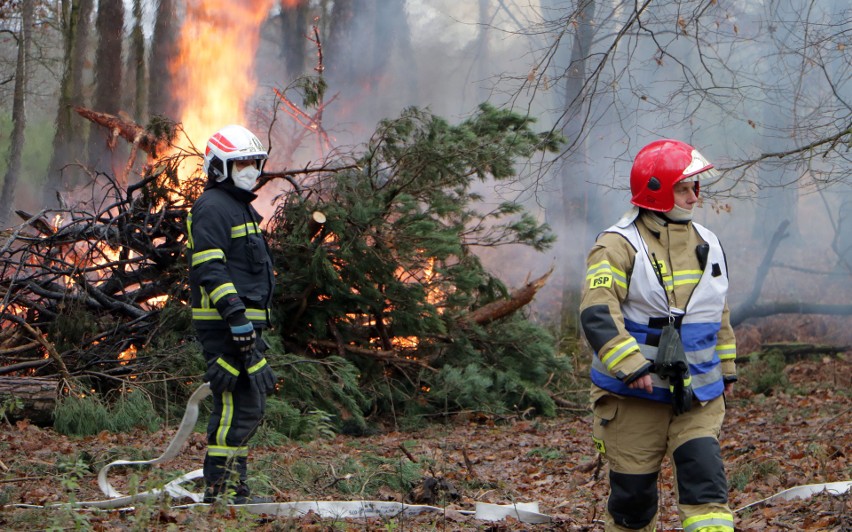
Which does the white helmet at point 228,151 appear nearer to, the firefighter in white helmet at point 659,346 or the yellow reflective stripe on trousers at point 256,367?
the yellow reflective stripe on trousers at point 256,367

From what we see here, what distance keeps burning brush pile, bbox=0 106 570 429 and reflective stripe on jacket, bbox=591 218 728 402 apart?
415 cm

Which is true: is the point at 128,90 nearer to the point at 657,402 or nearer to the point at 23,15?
the point at 23,15

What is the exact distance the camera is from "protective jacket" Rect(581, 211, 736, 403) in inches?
145

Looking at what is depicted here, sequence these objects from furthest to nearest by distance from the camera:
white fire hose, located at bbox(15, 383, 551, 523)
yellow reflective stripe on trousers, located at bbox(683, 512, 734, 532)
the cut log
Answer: the cut log < white fire hose, located at bbox(15, 383, 551, 523) < yellow reflective stripe on trousers, located at bbox(683, 512, 734, 532)

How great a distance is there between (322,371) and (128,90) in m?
10.3

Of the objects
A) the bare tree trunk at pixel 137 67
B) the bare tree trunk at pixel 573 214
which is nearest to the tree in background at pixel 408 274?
the bare tree trunk at pixel 573 214

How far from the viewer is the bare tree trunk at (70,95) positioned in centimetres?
1680

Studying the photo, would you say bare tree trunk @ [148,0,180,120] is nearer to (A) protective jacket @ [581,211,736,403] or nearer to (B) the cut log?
(B) the cut log

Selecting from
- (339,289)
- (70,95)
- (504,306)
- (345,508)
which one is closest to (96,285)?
(339,289)

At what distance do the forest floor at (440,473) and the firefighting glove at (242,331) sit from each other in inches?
29.5

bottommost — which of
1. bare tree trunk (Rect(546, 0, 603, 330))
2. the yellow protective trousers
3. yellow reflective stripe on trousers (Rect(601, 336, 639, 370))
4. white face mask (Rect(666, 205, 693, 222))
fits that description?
the yellow protective trousers

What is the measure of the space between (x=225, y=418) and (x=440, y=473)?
6.25 feet

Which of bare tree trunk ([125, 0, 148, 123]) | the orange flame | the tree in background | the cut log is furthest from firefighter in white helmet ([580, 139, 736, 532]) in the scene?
bare tree trunk ([125, 0, 148, 123])

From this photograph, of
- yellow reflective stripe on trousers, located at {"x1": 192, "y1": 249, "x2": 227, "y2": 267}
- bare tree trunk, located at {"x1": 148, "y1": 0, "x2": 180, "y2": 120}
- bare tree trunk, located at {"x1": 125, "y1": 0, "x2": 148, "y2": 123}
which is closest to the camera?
yellow reflective stripe on trousers, located at {"x1": 192, "y1": 249, "x2": 227, "y2": 267}
